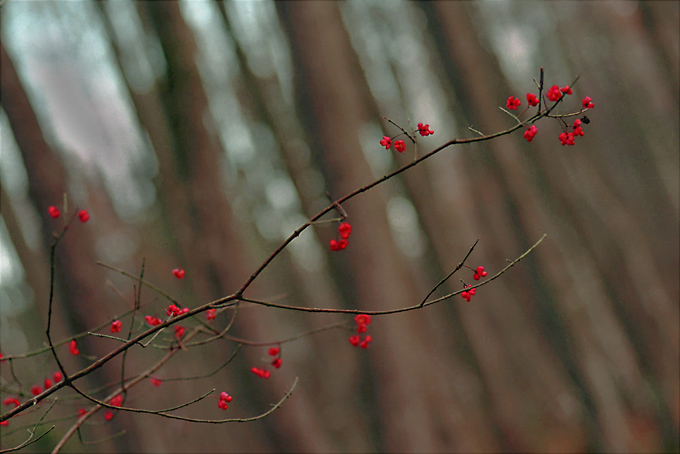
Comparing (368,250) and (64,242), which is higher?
(64,242)

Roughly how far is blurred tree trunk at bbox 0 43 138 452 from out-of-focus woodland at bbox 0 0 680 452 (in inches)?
0.6

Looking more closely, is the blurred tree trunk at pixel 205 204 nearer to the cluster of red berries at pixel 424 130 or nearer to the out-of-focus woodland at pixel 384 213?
the out-of-focus woodland at pixel 384 213

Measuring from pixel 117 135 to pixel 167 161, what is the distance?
2692mm

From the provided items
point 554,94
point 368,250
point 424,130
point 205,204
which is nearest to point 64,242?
point 205,204

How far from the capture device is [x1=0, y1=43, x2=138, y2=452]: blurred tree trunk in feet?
11.2

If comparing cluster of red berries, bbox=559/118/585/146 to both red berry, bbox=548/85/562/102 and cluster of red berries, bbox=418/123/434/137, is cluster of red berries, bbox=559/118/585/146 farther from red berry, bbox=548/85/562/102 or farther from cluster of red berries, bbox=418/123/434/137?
cluster of red berries, bbox=418/123/434/137

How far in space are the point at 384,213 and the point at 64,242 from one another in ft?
7.15

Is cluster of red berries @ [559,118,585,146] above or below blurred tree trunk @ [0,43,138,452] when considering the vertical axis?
below

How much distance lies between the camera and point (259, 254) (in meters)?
13.0

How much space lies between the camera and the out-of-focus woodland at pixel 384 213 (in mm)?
3801

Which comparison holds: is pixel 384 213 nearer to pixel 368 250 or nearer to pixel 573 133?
pixel 368 250

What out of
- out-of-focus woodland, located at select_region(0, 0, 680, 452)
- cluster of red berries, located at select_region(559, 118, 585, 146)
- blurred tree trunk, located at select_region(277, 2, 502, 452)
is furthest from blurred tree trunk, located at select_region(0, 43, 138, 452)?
cluster of red berries, located at select_region(559, 118, 585, 146)

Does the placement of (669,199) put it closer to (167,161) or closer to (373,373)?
(373,373)

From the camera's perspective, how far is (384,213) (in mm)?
4094
